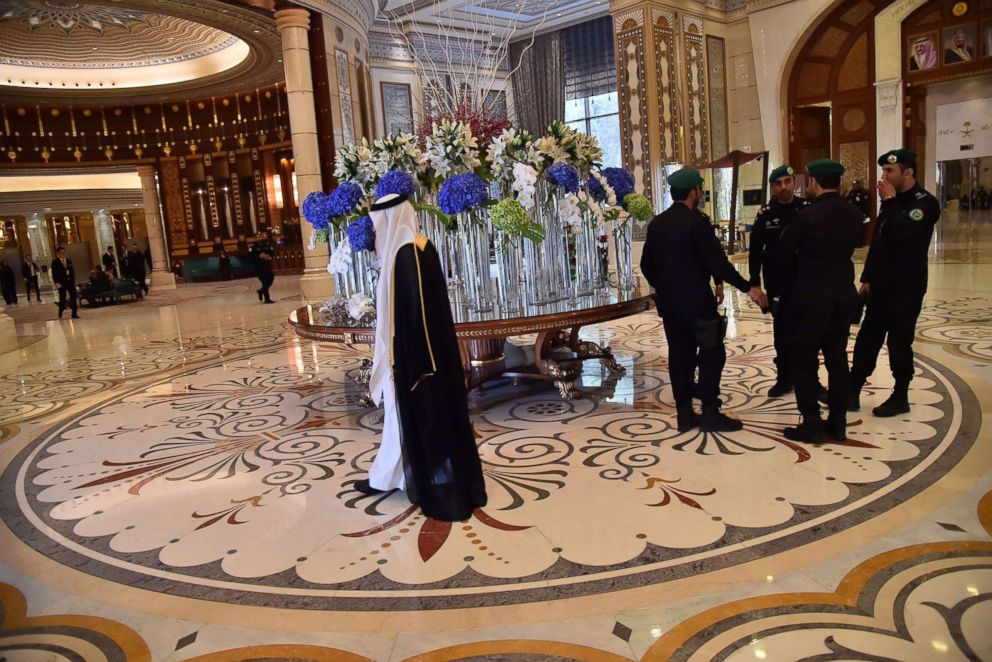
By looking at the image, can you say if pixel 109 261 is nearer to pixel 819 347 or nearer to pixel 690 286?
pixel 690 286

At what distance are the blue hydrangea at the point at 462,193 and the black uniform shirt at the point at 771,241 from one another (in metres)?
1.58

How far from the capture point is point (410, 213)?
2.83 m

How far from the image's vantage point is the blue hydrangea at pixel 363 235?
12.3ft

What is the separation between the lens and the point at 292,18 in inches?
420

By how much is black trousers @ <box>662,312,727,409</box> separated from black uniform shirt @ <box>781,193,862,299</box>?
49 cm

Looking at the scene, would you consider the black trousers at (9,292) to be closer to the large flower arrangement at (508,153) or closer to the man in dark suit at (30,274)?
the man in dark suit at (30,274)

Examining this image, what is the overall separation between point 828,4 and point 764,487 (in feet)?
41.3

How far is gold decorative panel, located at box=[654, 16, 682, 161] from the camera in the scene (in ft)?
41.1

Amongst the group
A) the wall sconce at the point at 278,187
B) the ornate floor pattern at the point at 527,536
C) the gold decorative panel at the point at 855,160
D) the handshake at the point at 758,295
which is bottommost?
the ornate floor pattern at the point at 527,536

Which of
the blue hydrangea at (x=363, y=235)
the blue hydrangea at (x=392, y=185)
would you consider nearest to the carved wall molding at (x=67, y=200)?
the blue hydrangea at (x=363, y=235)

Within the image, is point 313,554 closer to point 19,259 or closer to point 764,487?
point 764,487

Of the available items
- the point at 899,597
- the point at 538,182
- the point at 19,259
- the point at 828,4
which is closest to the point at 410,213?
the point at 538,182

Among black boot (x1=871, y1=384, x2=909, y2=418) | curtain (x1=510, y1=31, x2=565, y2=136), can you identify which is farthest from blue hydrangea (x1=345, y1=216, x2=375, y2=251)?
curtain (x1=510, y1=31, x2=565, y2=136)

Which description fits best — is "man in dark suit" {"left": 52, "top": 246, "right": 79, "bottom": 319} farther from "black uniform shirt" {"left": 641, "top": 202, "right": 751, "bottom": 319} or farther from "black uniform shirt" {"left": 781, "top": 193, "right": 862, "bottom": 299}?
"black uniform shirt" {"left": 781, "top": 193, "right": 862, "bottom": 299}
